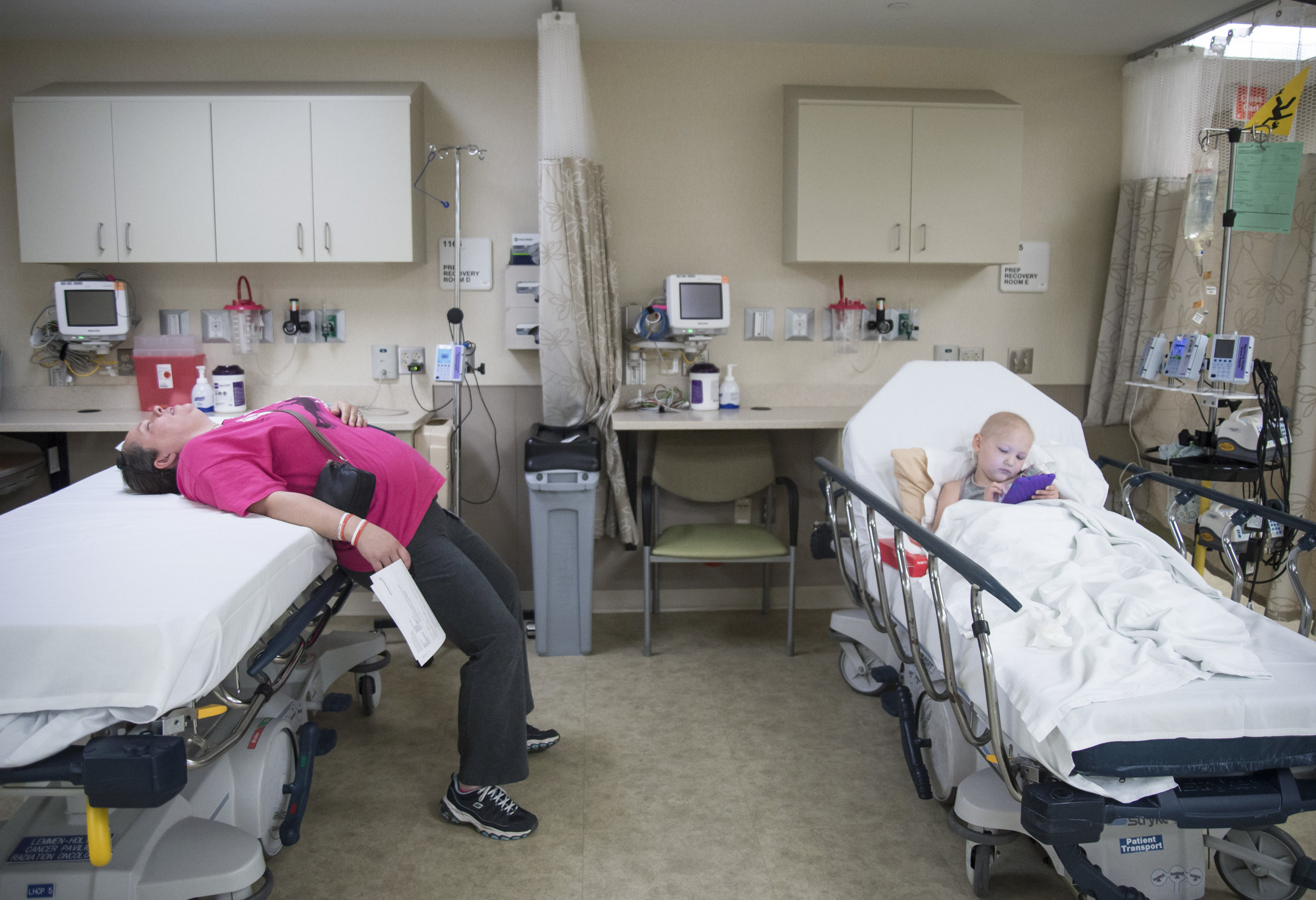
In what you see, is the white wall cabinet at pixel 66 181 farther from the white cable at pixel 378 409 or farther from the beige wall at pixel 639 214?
the white cable at pixel 378 409

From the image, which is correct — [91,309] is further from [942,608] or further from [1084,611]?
[1084,611]

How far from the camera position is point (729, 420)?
322 cm

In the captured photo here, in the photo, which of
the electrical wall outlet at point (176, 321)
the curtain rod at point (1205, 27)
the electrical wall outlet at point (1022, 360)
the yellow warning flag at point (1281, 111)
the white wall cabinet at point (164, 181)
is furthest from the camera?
the electrical wall outlet at point (1022, 360)

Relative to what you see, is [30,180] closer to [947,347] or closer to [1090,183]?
[947,347]

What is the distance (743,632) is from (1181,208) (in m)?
2.40

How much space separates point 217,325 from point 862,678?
286 cm

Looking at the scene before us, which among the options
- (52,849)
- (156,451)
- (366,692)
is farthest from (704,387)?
(52,849)

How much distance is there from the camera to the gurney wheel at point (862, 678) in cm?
290

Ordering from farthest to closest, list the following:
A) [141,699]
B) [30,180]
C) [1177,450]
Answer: [30,180]
[1177,450]
[141,699]

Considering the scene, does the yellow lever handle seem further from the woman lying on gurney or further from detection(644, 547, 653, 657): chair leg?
detection(644, 547, 653, 657): chair leg

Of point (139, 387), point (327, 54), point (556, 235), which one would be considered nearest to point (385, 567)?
point (556, 235)

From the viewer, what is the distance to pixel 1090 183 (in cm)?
375

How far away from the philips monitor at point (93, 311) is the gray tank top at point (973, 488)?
3.13 meters

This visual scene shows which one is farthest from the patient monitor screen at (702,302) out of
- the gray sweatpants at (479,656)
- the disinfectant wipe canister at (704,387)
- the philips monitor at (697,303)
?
the gray sweatpants at (479,656)
